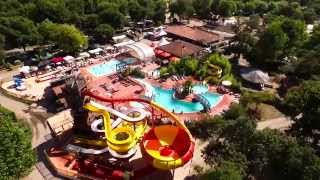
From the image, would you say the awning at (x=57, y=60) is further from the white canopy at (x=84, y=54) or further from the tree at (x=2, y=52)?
the tree at (x=2, y=52)

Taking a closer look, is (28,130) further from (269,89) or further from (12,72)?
(269,89)

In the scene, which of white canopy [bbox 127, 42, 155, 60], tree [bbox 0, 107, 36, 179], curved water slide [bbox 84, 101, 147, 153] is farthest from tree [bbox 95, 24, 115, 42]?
tree [bbox 0, 107, 36, 179]

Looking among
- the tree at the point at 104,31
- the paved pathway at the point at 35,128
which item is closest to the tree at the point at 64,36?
the tree at the point at 104,31

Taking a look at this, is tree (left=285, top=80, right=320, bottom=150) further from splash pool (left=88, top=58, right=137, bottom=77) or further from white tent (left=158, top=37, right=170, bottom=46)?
white tent (left=158, top=37, right=170, bottom=46)

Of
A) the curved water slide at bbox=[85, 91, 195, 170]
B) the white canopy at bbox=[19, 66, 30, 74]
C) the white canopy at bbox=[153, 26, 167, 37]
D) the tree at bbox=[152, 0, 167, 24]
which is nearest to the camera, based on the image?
the curved water slide at bbox=[85, 91, 195, 170]

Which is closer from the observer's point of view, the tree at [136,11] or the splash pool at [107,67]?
the splash pool at [107,67]

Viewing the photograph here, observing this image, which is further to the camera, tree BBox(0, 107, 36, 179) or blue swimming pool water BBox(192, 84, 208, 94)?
blue swimming pool water BBox(192, 84, 208, 94)
